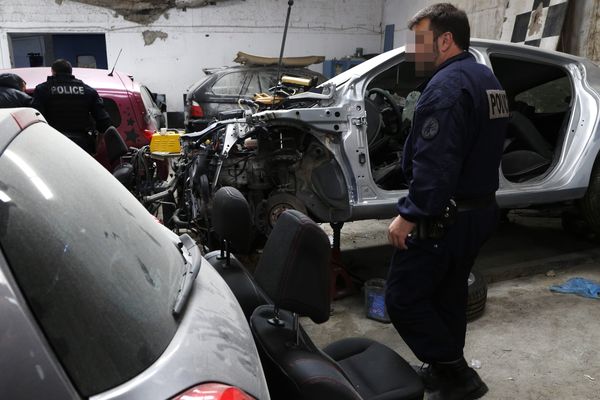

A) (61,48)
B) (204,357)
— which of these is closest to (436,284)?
(204,357)

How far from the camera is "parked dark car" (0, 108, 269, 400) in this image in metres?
0.82

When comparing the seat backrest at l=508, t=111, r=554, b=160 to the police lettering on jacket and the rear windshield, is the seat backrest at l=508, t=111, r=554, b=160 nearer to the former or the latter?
the rear windshield

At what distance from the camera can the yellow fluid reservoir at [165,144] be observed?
4.07m

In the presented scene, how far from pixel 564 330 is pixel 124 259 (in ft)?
9.58

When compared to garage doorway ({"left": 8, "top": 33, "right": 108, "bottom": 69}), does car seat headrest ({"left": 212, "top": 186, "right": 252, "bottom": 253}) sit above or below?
below

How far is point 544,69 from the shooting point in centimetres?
438

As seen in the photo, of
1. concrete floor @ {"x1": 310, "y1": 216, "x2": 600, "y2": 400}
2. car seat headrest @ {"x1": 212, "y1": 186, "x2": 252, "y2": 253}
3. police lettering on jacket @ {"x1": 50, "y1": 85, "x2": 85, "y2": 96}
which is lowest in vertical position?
concrete floor @ {"x1": 310, "y1": 216, "x2": 600, "y2": 400}

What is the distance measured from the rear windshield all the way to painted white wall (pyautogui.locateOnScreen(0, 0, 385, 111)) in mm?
11989

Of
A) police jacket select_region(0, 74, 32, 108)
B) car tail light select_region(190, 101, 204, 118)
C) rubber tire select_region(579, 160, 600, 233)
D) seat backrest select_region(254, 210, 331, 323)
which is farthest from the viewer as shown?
car tail light select_region(190, 101, 204, 118)

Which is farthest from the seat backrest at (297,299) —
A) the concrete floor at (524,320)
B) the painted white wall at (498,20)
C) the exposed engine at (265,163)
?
the painted white wall at (498,20)

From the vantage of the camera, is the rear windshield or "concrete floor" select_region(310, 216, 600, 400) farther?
"concrete floor" select_region(310, 216, 600, 400)

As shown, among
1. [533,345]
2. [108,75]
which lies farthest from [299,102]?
[108,75]

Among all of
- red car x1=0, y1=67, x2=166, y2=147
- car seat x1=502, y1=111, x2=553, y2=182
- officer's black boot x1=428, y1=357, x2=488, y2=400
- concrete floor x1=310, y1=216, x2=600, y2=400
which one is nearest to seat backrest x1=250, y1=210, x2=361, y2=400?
officer's black boot x1=428, y1=357, x2=488, y2=400

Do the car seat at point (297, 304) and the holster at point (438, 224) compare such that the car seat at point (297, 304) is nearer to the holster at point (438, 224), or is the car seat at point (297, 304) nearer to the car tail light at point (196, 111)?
the holster at point (438, 224)
